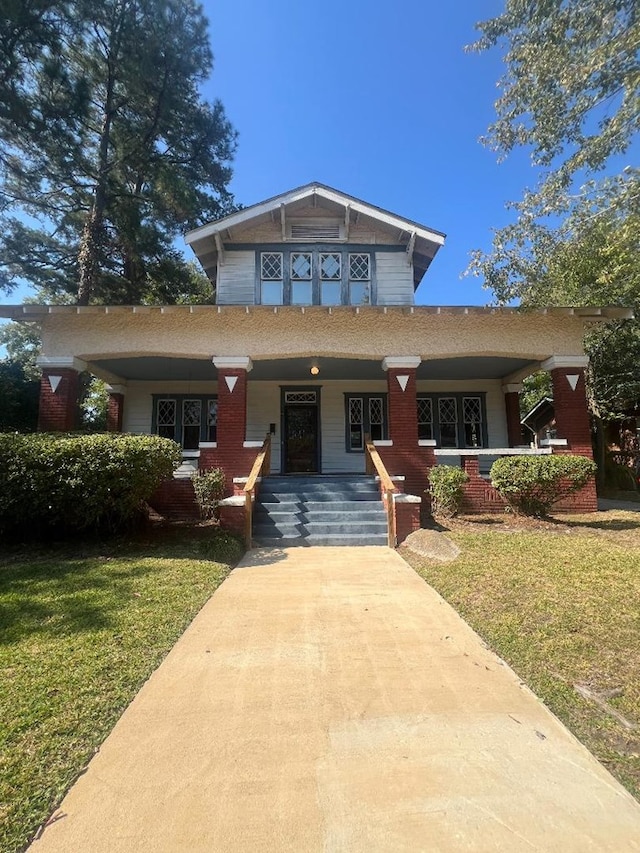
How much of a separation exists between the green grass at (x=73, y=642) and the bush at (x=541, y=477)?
5006mm

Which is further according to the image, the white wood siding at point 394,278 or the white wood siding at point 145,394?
the white wood siding at point 145,394

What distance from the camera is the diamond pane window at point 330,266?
38.7 ft

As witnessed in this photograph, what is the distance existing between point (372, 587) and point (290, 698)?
8.15 ft

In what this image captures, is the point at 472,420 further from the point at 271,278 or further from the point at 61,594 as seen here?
the point at 61,594

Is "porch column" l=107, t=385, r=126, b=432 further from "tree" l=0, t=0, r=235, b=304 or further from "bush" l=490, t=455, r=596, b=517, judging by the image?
"bush" l=490, t=455, r=596, b=517

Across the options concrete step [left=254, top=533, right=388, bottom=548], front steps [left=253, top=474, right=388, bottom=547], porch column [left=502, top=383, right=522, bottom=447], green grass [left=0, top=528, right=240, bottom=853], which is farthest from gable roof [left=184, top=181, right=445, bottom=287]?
green grass [left=0, top=528, right=240, bottom=853]

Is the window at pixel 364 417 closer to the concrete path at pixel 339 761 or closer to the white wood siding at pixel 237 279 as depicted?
the white wood siding at pixel 237 279

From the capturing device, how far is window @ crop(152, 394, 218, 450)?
13195 millimetres

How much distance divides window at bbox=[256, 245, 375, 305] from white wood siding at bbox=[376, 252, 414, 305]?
21 cm

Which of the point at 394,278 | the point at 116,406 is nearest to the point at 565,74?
the point at 394,278

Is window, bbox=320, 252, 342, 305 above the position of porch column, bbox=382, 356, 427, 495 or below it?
above

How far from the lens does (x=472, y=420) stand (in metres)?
13.6

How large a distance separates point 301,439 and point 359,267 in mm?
4919

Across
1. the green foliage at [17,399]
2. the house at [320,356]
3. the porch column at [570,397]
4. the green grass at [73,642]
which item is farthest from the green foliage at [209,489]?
the porch column at [570,397]
